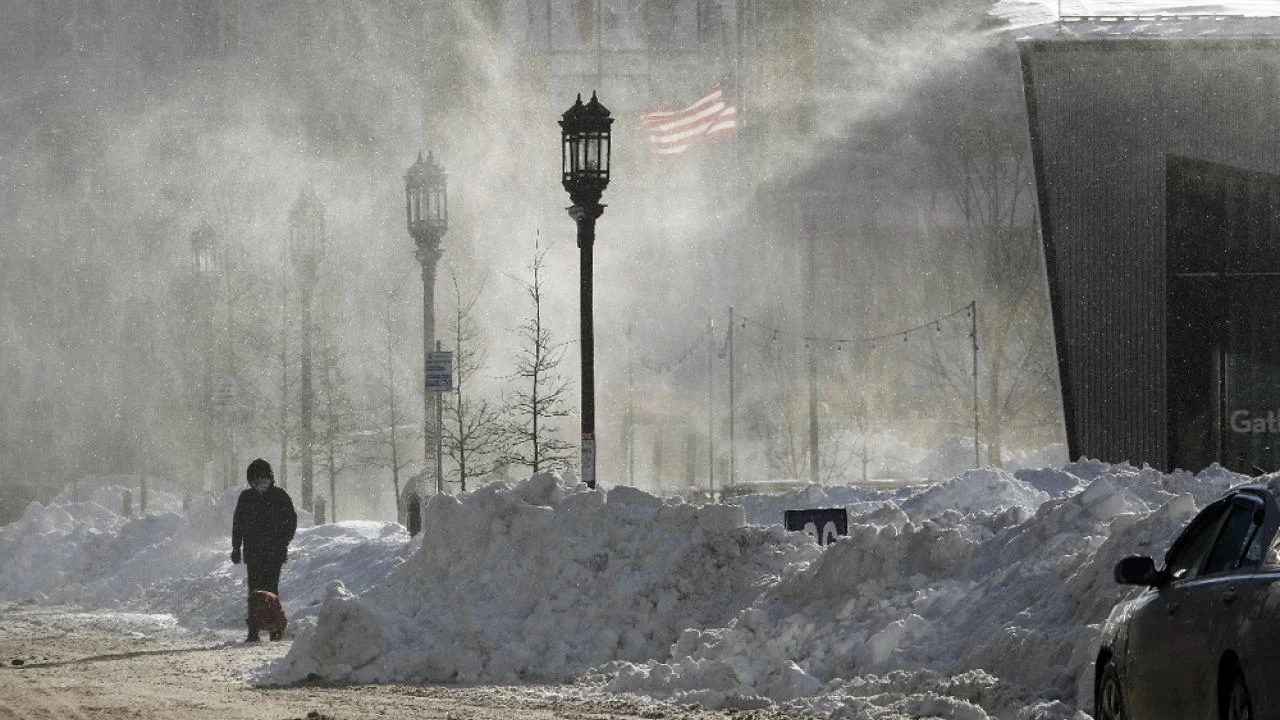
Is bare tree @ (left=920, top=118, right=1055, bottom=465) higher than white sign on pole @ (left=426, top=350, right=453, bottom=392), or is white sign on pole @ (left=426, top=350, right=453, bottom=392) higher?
bare tree @ (left=920, top=118, right=1055, bottom=465)

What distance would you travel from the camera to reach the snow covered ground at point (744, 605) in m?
12.6

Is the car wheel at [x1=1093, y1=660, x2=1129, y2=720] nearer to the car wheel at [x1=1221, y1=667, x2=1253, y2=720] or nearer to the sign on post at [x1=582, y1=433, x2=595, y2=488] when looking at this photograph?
Result: the car wheel at [x1=1221, y1=667, x2=1253, y2=720]

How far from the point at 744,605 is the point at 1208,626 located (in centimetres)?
1004

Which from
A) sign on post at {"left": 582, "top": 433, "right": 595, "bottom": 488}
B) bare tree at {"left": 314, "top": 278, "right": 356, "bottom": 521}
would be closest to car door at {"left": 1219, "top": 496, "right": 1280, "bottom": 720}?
sign on post at {"left": 582, "top": 433, "right": 595, "bottom": 488}

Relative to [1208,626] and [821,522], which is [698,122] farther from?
[1208,626]

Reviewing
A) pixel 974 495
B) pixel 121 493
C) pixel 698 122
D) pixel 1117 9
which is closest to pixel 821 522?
pixel 974 495

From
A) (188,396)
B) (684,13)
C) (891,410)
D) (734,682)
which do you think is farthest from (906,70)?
(734,682)

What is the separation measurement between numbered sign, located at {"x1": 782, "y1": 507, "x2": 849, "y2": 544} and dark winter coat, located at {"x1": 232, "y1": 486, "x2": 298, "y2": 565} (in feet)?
A: 15.9

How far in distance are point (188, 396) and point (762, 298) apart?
23.1 metres

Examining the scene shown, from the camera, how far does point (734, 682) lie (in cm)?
1379

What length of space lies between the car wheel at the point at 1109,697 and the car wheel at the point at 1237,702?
5.95 ft

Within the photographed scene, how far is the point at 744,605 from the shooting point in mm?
17344

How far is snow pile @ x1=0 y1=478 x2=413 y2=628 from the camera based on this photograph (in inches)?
1027

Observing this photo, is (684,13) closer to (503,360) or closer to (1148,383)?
(503,360)
